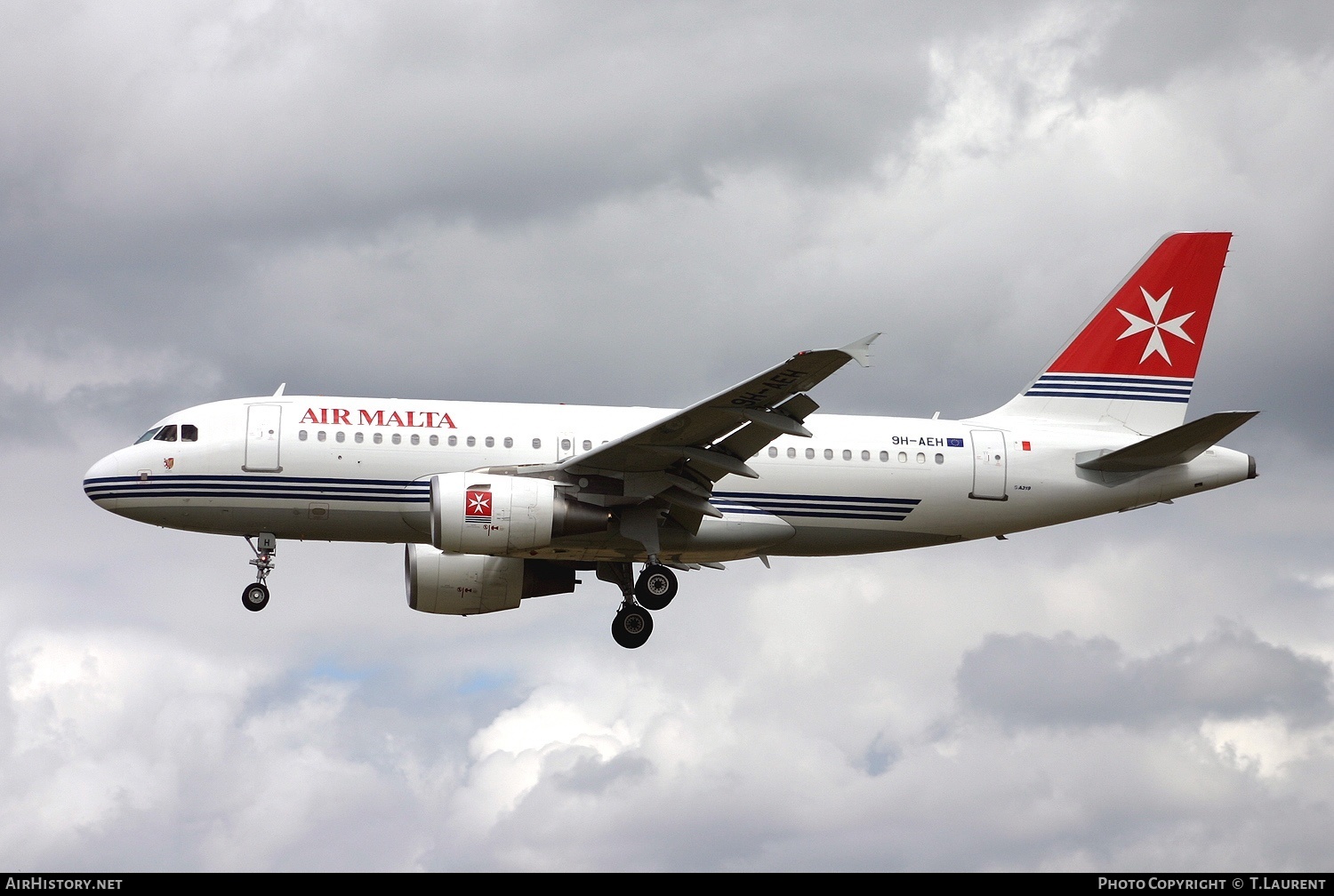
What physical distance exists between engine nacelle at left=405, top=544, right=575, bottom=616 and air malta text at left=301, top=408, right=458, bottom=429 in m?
4.46

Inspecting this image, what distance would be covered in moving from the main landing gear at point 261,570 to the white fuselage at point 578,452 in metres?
0.28

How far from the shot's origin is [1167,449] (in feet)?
129

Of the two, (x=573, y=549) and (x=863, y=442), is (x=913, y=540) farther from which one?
(x=573, y=549)

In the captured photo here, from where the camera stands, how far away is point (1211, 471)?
1575 inches

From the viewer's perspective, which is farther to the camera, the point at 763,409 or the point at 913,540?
the point at 913,540

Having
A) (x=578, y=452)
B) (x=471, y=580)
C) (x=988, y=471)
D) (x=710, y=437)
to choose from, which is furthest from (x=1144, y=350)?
(x=471, y=580)

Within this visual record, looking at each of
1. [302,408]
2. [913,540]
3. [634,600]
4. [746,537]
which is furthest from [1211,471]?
[302,408]

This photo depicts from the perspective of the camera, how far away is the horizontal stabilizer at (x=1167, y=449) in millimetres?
37688

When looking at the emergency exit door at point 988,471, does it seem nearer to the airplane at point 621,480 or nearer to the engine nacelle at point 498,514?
the airplane at point 621,480

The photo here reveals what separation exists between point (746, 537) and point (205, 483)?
40.0 ft

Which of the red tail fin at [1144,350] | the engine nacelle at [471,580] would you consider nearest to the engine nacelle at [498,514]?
the engine nacelle at [471,580]

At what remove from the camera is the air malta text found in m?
37.8

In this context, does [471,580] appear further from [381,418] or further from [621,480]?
[621,480]

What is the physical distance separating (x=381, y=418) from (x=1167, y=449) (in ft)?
59.5
